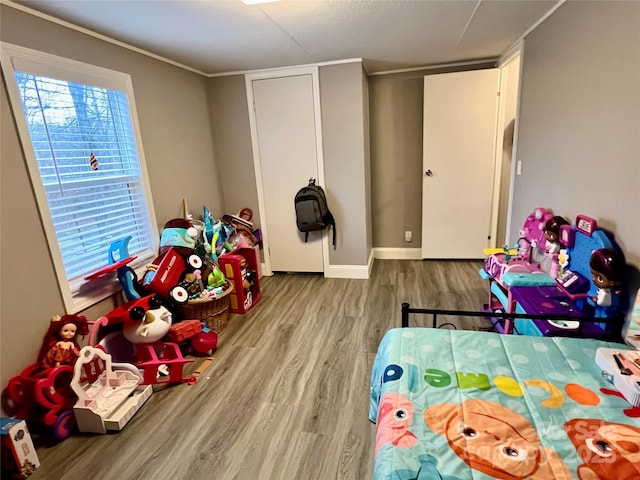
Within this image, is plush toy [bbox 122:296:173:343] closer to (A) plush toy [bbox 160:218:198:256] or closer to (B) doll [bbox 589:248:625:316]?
(A) plush toy [bbox 160:218:198:256]

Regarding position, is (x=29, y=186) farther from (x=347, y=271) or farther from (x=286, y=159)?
(x=347, y=271)

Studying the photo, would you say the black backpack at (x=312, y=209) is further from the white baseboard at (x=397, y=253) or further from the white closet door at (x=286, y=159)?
the white baseboard at (x=397, y=253)

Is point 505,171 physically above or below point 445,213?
above

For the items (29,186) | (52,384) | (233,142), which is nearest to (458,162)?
(233,142)

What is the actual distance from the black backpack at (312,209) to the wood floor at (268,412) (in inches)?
33.8

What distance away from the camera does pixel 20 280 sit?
5.95 feet

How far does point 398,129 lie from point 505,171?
124cm

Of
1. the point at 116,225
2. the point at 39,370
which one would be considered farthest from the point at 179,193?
the point at 39,370

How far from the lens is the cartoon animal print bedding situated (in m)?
0.94

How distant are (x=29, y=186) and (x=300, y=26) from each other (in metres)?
1.87

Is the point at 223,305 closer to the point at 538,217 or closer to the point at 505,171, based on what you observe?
the point at 538,217

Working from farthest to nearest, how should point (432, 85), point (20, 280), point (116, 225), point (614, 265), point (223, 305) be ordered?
1. point (432, 85)
2. point (223, 305)
3. point (116, 225)
4. point (20, 280)
5. point (614, 265)

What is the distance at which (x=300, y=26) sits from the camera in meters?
2.32

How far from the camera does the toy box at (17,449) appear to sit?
1533 mm
